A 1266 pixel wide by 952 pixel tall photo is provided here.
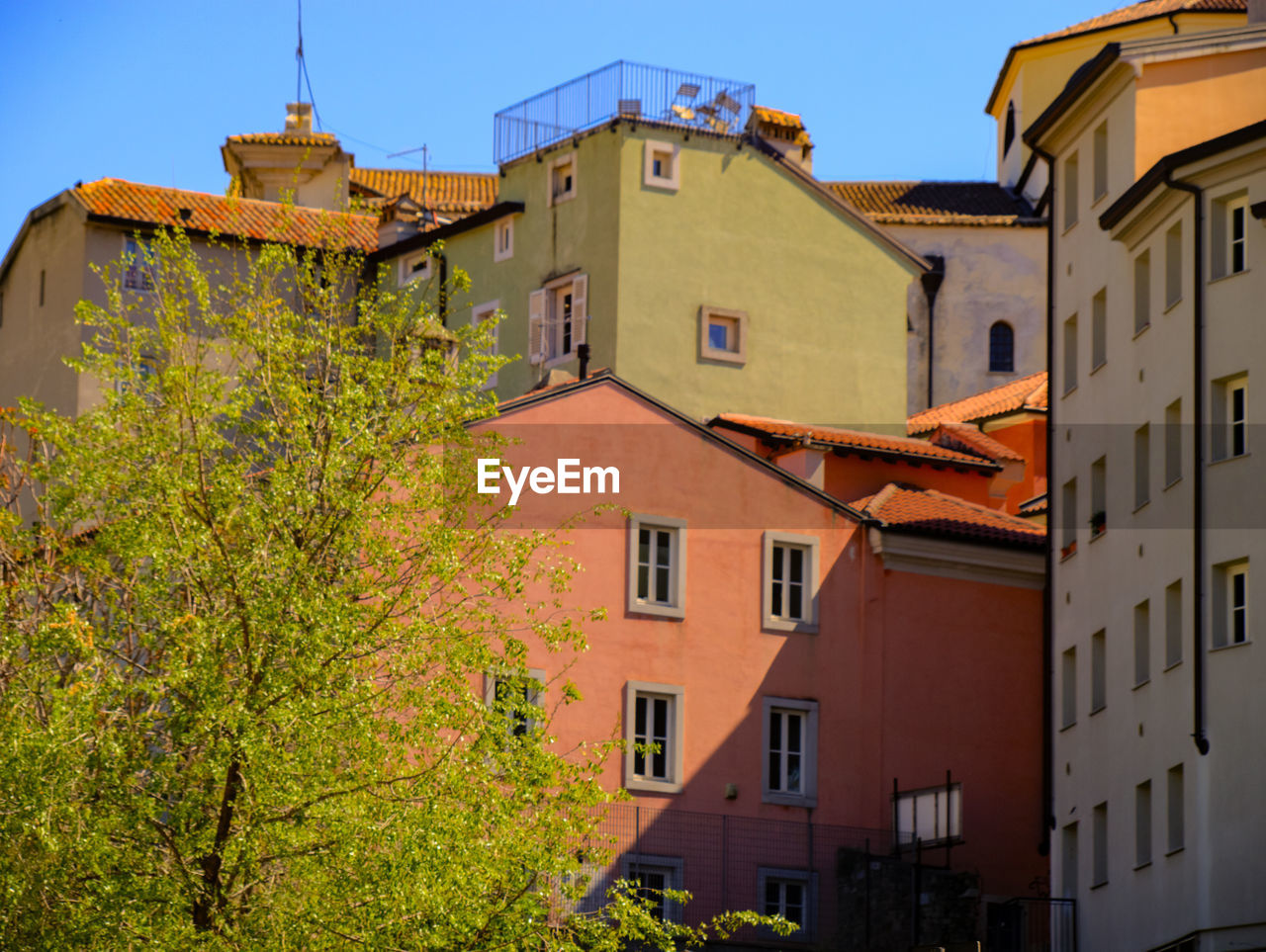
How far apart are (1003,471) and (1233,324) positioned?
17.8 metres

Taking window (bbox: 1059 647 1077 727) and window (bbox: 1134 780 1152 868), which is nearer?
window (bbox: 1134 780 1152 868)

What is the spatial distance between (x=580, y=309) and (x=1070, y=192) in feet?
53.8

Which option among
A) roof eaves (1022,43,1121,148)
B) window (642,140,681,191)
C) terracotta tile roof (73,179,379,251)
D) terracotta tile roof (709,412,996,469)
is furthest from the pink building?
terracotta tile roof (73,179,379,251)

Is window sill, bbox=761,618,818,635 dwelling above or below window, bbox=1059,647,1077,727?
above

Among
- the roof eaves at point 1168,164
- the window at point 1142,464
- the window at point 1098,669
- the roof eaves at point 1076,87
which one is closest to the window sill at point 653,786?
the window at point 1098,669

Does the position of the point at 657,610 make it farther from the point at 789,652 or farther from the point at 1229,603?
the point at 1229,603

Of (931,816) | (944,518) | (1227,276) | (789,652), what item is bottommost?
(931,816)

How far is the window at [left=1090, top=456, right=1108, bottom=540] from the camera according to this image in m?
42.4

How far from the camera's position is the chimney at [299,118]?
81062mm

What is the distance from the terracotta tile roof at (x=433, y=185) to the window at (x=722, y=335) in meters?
24.6

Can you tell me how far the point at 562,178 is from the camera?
6147 centimetres

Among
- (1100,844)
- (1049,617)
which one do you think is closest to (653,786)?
(1049,617)

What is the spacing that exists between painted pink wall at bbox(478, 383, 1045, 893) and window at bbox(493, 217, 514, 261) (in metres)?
16.6

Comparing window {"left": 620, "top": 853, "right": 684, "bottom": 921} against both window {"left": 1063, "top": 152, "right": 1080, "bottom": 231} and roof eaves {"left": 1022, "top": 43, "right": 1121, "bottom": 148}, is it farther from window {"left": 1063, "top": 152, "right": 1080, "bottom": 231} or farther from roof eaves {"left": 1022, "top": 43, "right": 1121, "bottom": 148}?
roof eaves {"left": 1022, "top": 43, "right": 1121, "bottom": 148}
